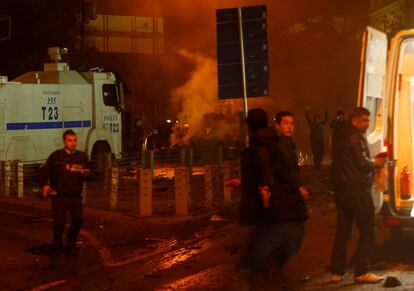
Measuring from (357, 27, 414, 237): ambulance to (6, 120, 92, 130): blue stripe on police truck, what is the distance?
1167 centimetres

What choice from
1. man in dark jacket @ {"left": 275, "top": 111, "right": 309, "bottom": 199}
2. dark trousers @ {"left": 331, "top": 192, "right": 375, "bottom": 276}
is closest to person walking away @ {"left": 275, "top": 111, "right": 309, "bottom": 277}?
man in dark jacket @ {"left": 275, "top": 111, "right": 309, "bottom": 199}

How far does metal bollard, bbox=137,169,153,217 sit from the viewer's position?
1066cm

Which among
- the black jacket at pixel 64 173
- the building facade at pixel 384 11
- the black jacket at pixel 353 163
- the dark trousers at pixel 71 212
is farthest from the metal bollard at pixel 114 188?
the building facade at pixel 384 11

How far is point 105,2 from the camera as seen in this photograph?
139 feet

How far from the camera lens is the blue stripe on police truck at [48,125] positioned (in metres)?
17.0

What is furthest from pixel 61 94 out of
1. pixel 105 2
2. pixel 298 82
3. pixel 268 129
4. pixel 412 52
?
pixel 105 2

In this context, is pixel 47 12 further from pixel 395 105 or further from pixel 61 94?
pixel 395 105

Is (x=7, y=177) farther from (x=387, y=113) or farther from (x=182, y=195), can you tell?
(x=387, y=113)

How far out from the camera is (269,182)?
16.5 feet

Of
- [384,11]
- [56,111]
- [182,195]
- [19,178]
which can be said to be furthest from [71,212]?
[384,11]

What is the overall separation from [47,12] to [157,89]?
1455 centimetres

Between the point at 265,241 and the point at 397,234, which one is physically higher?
the point at 265,241

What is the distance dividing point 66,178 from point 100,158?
26.4 feet

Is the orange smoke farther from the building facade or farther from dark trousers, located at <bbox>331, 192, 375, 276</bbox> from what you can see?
dark trousers, located at <bbox>331, 192, 375, 276</bbox>
